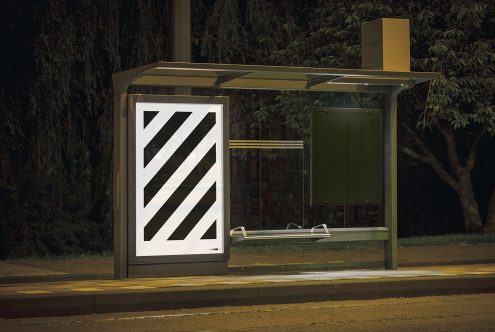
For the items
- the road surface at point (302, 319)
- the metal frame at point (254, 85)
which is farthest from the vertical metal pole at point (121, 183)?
the road surface at point (302, 319)

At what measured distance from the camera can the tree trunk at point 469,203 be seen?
79.8 ft

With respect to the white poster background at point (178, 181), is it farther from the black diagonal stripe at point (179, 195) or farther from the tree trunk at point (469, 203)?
the tree trunk at point (469, 203)

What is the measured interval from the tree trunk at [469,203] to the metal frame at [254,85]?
971 cm

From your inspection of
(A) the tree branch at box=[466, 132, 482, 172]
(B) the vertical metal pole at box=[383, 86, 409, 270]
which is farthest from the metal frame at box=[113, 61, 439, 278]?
(A) the tree branch at box=[466, 132, 482, 172]

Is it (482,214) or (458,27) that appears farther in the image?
(482,214)

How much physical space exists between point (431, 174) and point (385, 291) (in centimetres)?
1332

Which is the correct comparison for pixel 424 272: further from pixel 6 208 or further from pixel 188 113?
pixel 6 208

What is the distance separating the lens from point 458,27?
2075 cm

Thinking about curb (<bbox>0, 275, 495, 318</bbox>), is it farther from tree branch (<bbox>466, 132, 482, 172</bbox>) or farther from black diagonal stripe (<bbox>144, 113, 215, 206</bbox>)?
tree branch (<bbox>466, 132, 482, 172</bbox>)

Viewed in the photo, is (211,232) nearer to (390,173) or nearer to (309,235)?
(309,235)

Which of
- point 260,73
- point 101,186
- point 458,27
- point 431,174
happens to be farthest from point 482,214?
point 260,73

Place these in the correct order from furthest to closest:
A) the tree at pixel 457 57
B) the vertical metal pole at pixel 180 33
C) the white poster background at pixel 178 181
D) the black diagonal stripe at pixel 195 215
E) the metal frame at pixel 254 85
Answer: the tree at pixel 457 57 < the vertical metal pole at pixel 180 33 < the black diagonal stripe at pixel 195 215 < the white poster background at pixel 178 181 < the metal frame at pixel 254 85

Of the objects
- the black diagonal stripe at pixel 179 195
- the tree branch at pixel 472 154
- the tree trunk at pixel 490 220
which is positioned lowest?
the tree trunk at pixel 490 220

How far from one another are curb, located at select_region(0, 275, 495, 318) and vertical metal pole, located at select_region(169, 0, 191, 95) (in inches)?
118
